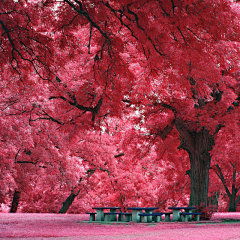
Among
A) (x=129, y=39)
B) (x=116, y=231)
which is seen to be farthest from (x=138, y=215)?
(x=129, y=39)

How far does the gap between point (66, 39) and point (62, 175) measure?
37.2 ft

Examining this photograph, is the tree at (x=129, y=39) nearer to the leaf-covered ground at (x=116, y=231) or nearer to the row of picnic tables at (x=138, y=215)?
the leaf-covered ground at (x=116, y=231)

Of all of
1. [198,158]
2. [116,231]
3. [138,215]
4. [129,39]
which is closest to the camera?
[129,39]

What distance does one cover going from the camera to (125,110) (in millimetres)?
14875

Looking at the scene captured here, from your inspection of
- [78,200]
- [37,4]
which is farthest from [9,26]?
[78,200]

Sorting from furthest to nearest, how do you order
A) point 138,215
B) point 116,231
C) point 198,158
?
point 198,158 → point 138,215 → point 116,231

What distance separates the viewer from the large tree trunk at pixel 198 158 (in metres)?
14.4

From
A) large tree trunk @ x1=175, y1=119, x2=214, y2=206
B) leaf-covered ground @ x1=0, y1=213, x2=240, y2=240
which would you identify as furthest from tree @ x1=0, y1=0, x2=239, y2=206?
leaf-covered ground @ x1=0, y1=213, x2=240, y2=240

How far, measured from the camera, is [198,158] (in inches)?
583

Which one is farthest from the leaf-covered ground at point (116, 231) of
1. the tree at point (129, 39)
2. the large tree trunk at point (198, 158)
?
the large tree trunk at point (198, 158)

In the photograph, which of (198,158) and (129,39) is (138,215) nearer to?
(198,158)

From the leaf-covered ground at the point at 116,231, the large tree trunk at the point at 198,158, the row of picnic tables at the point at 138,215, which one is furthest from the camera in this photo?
the large tree trunk at the point at 198,158

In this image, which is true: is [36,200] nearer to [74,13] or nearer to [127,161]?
[127,161]

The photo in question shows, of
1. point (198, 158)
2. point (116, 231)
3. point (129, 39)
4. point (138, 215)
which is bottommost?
point (116, 231)
